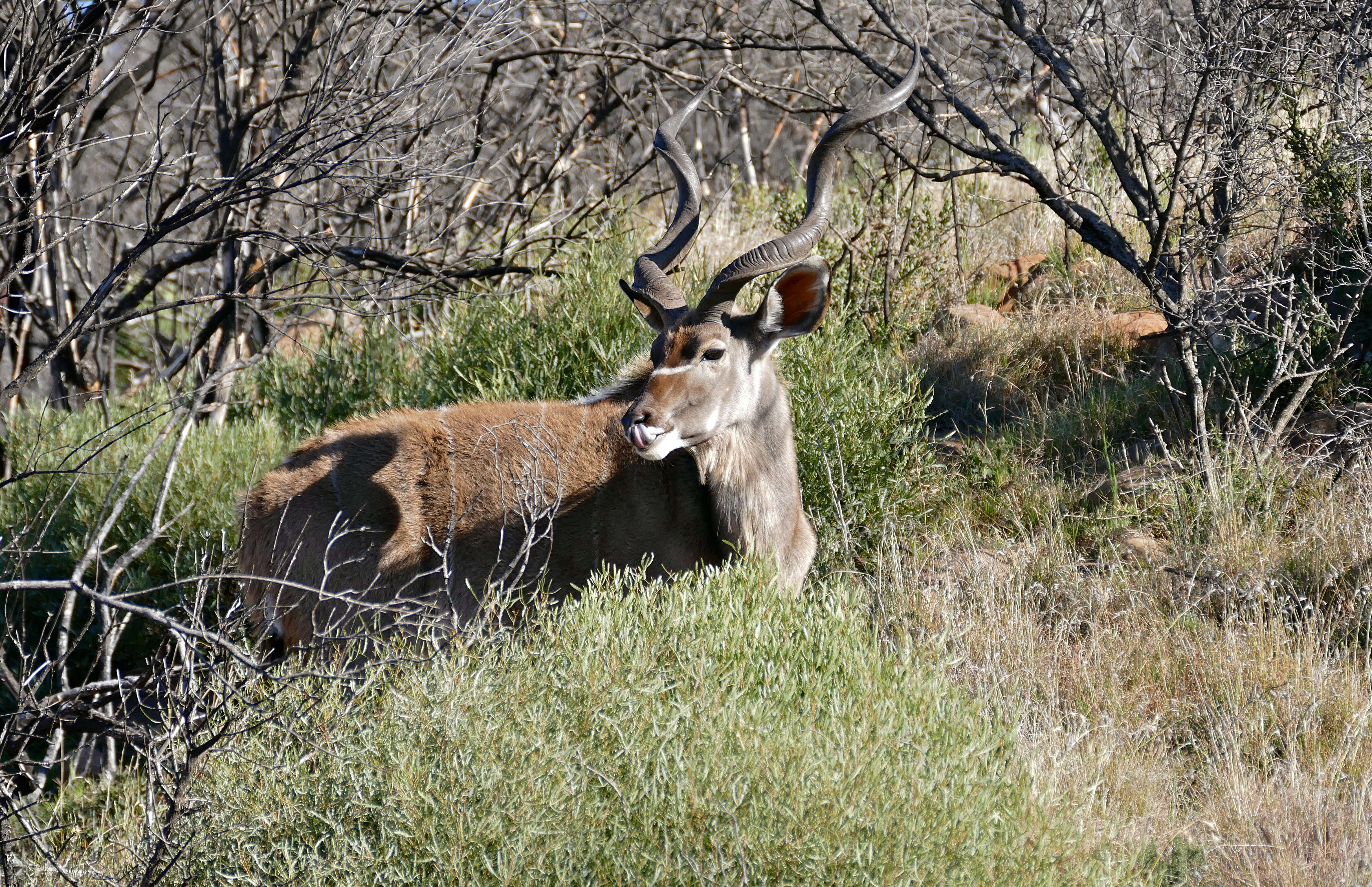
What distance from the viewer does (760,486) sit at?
16.6ft

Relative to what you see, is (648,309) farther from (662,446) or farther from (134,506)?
(134,506)

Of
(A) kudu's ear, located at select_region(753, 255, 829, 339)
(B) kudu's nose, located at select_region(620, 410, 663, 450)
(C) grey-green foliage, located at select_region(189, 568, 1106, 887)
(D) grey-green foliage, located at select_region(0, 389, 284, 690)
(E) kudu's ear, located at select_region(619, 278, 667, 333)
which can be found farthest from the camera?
(D) grey-green foliage, located at select_region(0, 389, 284, 690)

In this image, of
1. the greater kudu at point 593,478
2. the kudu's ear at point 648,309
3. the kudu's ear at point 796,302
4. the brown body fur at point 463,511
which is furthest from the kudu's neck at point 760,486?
the kudu's ear at point 648,309

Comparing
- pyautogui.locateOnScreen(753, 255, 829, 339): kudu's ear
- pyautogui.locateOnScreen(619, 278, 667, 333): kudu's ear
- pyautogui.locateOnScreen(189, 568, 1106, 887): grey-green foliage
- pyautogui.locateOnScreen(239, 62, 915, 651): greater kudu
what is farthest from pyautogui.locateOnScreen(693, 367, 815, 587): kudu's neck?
pyautogui.locateOnScreen(189, 568, 1106, 887): grey-green foliage

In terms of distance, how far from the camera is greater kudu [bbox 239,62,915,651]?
16.3 feet

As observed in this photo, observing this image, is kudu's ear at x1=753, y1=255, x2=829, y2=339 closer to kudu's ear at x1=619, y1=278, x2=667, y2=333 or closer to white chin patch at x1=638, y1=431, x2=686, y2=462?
kudu's ear at x1=619, y1=278, x2=667, y2=333

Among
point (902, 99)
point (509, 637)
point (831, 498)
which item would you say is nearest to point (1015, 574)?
point (831, 498)

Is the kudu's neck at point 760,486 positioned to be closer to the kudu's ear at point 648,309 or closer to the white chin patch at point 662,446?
the white chin patch at point 662,446

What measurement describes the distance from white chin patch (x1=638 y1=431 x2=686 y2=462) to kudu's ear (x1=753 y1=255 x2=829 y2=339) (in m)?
0.71

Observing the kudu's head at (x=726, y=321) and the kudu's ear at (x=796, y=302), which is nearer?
the kudu's head at (x=726, y=321)

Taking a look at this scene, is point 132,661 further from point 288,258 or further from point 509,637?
point 509,637

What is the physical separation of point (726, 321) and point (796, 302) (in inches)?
12.6

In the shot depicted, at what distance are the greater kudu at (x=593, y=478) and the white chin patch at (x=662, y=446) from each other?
4 cm

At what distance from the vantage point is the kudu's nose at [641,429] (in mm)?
4574
